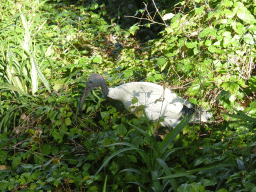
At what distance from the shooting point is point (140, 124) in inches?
80.5

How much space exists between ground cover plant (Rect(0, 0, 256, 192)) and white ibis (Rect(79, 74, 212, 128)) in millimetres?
96

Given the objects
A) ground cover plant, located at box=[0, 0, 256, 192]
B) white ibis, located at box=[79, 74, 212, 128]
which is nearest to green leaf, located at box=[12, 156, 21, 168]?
ground cover plant, located at box=[0, 0, 256, 192]

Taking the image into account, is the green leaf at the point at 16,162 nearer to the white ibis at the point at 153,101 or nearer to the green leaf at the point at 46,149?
the green leaf at the point at 46,149

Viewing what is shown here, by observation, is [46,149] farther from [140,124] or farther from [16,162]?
[140,124]

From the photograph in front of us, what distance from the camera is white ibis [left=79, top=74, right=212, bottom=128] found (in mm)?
2162

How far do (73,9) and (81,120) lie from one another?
12.7 ft

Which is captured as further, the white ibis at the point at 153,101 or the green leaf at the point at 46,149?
the white ibis at the point at 153,101

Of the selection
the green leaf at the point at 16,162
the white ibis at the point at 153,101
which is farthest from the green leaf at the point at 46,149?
the white ibis at the point at 153,101

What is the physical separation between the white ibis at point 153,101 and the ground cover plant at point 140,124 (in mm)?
96

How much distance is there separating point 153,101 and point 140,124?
0.28 m

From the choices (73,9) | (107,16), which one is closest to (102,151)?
(107,16)

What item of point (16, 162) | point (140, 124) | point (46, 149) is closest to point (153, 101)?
point (140, 124)

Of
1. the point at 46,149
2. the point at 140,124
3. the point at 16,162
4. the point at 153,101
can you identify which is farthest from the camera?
the point at 153,101

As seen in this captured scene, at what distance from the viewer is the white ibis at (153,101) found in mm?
2162
